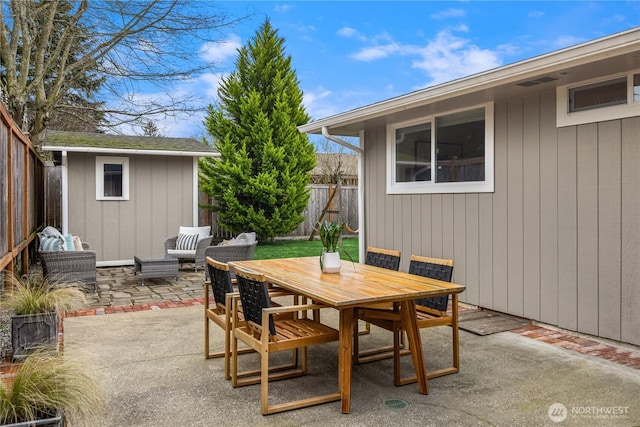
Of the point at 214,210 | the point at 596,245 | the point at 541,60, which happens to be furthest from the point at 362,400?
the point at 214,210

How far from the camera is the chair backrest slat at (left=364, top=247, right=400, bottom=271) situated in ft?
14.3

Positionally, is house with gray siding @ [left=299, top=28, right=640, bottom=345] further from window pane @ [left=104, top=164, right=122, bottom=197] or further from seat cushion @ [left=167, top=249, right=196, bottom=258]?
window pane @ [left=104, top=164, right=122, bottom=197]

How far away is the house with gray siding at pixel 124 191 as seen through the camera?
9.17 m

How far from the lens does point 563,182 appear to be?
461 cm

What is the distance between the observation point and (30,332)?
376 centimetres

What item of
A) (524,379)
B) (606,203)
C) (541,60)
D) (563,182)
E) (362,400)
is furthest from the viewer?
(563,182)

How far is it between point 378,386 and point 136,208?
7613 millimetres

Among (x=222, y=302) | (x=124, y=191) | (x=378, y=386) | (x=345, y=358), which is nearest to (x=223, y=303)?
(x=222, y=302)

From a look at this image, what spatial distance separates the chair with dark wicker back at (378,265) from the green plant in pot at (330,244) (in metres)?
0.57

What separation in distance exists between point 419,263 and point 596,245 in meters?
1.69

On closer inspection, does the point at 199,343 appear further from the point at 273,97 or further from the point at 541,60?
the point at 273,97

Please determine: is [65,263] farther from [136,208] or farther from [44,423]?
[44,423]

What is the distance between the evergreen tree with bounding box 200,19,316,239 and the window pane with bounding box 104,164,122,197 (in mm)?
2664

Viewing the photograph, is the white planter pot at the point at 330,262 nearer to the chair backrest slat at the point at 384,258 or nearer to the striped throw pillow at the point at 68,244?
the chair backrest slat at the point at 384,258
